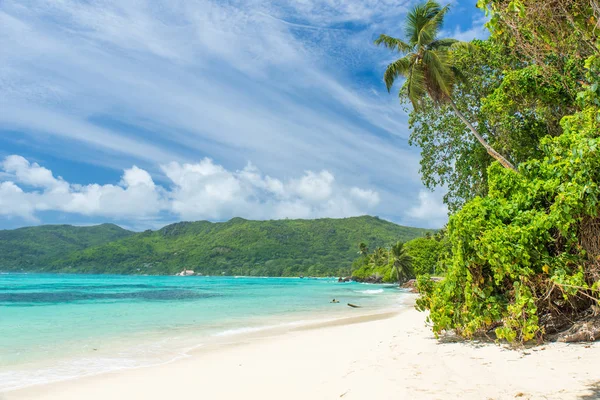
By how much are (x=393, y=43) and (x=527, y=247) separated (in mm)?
10833

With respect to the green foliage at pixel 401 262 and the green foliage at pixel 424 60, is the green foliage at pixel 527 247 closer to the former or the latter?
the green foliage at pixel 424 60

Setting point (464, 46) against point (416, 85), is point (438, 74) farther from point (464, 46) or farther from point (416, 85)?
point (464, 46)

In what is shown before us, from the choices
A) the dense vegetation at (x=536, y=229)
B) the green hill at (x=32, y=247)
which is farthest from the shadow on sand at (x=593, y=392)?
the green hill at (x=32, y=247)

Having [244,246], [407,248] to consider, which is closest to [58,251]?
[244,246]

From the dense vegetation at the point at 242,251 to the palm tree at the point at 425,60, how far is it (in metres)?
135

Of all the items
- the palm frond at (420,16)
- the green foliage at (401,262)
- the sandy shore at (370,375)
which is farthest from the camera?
the green foliage at (401,262)

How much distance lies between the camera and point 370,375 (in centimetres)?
521

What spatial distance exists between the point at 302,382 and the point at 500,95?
949 cm

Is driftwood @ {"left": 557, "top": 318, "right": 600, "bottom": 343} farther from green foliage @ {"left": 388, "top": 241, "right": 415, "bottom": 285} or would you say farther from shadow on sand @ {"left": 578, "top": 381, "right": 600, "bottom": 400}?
green foliage @ {"left": 388, "top": 241, "right": 415, "bottom": 285}

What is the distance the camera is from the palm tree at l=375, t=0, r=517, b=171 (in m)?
12.6

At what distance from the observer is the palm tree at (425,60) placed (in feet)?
41.3

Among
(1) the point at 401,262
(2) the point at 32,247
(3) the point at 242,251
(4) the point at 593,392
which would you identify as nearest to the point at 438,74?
(4) the point at 593,392

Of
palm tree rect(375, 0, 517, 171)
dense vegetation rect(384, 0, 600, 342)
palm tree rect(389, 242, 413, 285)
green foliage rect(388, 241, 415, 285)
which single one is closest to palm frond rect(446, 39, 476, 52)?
palm tree rect(375, 0, 517, 171)

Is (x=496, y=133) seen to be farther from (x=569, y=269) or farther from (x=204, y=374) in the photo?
(x=204, y=374)
